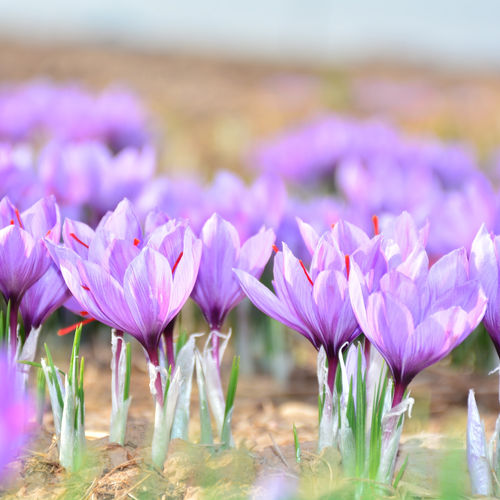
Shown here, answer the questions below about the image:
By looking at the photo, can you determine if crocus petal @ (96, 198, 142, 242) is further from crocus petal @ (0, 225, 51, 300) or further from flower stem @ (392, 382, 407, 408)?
flower stem @ (392, 382, 407, 408)

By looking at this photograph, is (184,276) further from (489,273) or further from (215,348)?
(489,273)

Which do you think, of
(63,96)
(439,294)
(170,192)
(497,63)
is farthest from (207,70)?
(439,294)

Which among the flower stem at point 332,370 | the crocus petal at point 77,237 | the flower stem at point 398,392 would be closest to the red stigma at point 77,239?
the crocus petal at point 77,237

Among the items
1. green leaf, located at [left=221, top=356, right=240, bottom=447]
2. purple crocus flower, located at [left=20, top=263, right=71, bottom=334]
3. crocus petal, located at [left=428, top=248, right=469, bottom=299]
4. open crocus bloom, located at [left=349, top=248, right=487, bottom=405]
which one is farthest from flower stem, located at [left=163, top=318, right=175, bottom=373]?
crocus petal, located at [left=428, top=248, right=469, bottom=299]

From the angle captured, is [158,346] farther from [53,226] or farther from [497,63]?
[497,63]

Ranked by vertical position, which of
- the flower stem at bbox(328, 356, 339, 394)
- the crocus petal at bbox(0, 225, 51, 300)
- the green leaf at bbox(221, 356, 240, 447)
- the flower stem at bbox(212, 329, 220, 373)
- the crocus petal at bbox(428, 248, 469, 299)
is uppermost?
the crocus petal at bbox(0, 225, 51, 300)

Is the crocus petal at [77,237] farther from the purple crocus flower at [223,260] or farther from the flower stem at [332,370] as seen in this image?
the flower stem at [332,370]
